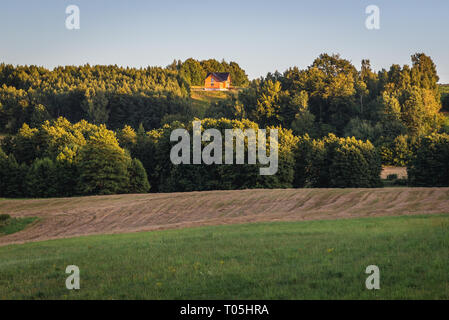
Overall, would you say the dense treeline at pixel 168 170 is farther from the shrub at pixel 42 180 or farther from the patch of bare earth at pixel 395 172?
the patch of bare earth at pixel 395 172

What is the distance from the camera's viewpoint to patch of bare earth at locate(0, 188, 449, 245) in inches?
1379

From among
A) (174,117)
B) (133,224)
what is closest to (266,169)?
(133,224)

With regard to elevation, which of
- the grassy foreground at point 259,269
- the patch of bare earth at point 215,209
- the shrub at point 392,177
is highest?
the grassy foreground at point 259,269

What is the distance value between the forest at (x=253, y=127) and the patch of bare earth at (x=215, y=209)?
2227 cm

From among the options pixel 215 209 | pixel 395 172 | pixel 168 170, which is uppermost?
pixel 168 170

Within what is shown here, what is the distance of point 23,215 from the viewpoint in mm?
46844

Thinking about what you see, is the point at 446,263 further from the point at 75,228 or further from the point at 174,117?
the point at 174,117

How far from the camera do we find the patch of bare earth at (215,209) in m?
35.0

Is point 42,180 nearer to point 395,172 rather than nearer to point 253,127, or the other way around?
point 253,127

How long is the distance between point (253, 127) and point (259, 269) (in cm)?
6536

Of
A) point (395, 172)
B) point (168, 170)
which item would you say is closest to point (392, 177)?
point (395, 172)

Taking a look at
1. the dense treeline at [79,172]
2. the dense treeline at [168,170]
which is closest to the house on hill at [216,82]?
the dense treeline at [168,170]

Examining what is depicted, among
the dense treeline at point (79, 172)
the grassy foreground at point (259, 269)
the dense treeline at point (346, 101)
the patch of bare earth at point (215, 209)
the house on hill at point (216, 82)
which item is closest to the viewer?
the grassy foreground at point (259, 269)

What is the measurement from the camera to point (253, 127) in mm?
78312
